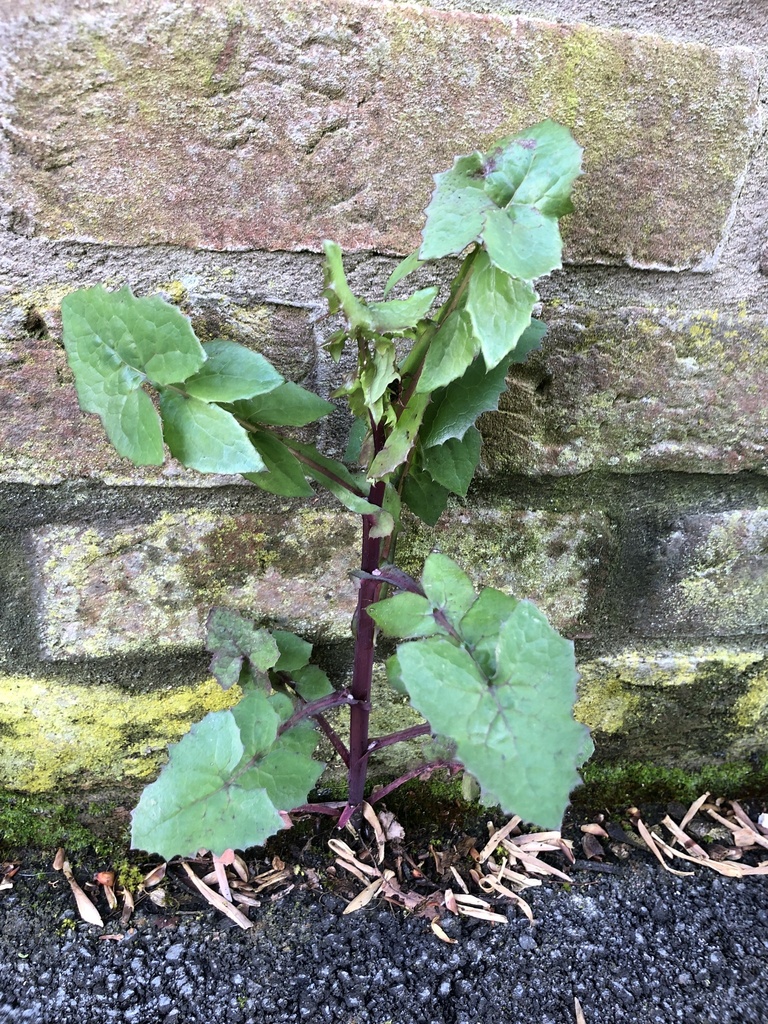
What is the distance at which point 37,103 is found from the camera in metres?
0.51

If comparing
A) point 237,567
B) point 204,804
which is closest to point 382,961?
point 204,804

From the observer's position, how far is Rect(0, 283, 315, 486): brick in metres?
0.57

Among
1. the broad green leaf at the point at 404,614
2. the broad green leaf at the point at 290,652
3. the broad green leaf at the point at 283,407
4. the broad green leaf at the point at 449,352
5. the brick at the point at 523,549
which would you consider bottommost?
the broad green leaf at the point at 290,652

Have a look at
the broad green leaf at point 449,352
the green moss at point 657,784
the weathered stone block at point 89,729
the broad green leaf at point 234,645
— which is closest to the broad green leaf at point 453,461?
the broad green leaf at point 449,352

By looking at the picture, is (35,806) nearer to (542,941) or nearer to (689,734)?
(542,941)

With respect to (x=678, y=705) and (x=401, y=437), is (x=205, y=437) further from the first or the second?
(x=678, y=705)

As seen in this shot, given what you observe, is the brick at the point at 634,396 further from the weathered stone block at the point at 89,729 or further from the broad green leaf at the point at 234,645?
the weathered stone block at the point at 89,729

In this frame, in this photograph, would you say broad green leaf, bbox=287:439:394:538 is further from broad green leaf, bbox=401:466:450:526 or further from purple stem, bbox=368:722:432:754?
purple stem, bbox=368:722:432:754

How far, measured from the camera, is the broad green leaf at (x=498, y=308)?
40 centimetres

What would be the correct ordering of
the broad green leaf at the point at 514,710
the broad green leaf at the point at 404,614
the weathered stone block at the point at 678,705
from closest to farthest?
the broad green leaf at the point at 514,710 < the broad green leaf at the point at 404,614 < the weathered stone block at the point at 678,705

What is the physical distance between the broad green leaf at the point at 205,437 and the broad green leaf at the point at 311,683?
10.9 inches

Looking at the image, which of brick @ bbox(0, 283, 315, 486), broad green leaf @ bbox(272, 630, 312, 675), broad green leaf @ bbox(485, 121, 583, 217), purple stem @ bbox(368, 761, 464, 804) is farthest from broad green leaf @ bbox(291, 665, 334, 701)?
broad green leaf @ bbox(485, 121, 583, 217)

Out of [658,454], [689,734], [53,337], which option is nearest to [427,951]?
[689,734]

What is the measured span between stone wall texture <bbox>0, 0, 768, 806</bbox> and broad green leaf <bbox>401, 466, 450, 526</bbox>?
94 millimetres
